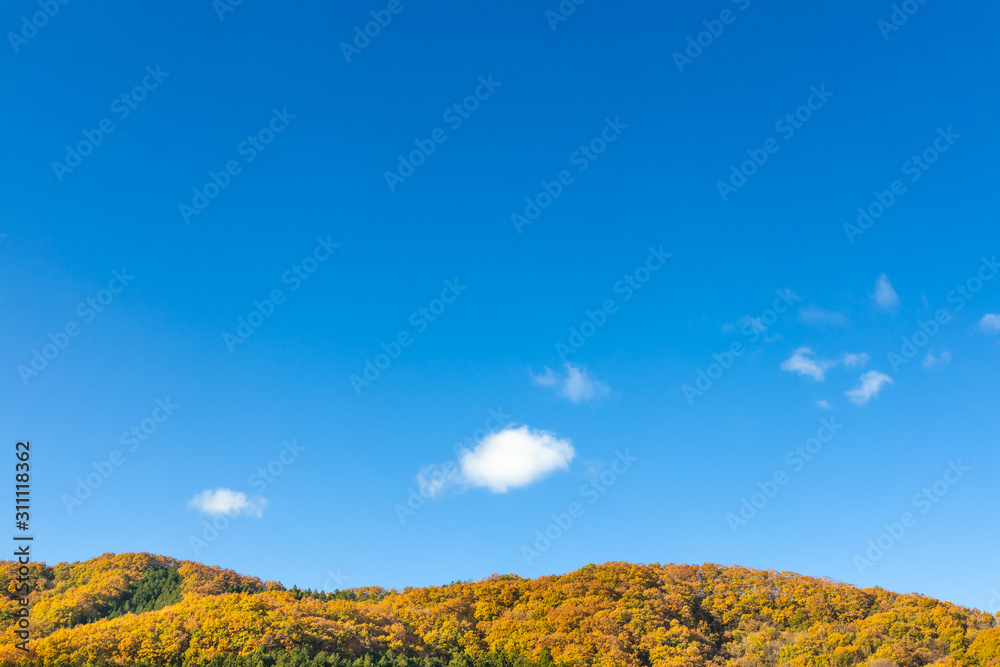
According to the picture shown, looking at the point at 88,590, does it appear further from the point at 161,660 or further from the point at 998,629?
the point at 998,629

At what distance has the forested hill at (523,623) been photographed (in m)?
46.6

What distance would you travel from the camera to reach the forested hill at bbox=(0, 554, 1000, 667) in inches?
1833

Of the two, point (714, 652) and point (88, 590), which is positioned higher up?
point (88, 590)

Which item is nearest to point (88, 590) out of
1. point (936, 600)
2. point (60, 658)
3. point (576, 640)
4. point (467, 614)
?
point (60, 658)

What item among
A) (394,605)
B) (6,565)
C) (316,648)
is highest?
(6,565)

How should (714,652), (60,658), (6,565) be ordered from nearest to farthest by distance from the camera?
(60,658)
(714,652)
(6,565)

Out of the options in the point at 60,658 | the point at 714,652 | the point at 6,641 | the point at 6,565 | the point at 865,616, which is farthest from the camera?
the point at 6,565

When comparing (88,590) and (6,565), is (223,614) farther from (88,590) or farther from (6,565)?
(6,565)

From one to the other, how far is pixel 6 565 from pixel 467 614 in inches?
1755

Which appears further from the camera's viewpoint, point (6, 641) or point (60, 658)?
point (6, 641)

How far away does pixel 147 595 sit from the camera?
67.4 m

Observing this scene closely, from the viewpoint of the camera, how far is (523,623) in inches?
2186

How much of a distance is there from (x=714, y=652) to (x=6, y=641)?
156 ft

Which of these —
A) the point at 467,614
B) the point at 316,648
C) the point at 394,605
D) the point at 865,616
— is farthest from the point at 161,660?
the point at 865,616
